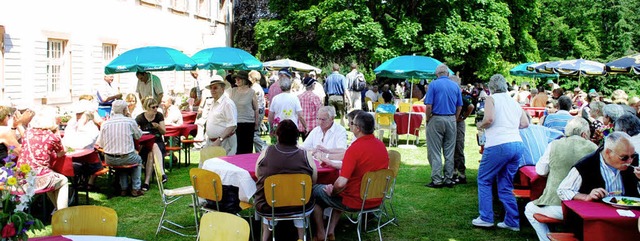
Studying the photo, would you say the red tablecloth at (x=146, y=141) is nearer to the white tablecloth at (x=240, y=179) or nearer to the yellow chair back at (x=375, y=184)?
the white tablecloth at (x=240, y=179)

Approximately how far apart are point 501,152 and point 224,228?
165 inches

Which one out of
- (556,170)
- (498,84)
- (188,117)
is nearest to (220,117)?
(498,84)

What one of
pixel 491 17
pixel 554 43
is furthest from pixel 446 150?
pixel 554 43

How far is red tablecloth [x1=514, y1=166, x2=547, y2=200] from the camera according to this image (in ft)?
22.8

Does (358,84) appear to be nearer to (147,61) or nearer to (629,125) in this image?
(147,61)

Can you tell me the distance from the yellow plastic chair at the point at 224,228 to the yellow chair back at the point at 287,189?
1649 millimetres

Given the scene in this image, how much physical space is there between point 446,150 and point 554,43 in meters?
40.8

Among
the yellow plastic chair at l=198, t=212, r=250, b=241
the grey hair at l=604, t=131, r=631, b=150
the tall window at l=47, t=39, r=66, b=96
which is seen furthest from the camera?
the tall window at l=47, t=39, r=66, b=96

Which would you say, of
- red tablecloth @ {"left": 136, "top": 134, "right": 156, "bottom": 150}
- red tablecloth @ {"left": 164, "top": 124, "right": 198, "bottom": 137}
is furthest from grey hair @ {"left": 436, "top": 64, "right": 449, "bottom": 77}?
red tablecloth @ {"left": 164, "top": 124, "right": 198, "bottom": 137}

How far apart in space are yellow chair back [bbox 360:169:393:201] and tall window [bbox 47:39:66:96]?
12595 millimetres

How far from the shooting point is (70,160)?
8.03 metres

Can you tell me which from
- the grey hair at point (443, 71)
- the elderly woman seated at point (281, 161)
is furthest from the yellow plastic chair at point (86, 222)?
the grey hair at point (443, 71)

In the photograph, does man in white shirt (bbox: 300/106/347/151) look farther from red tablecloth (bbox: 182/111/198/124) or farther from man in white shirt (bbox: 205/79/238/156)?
red tablecloth (bbox: 182/111/198/124)

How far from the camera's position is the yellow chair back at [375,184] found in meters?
6.49
